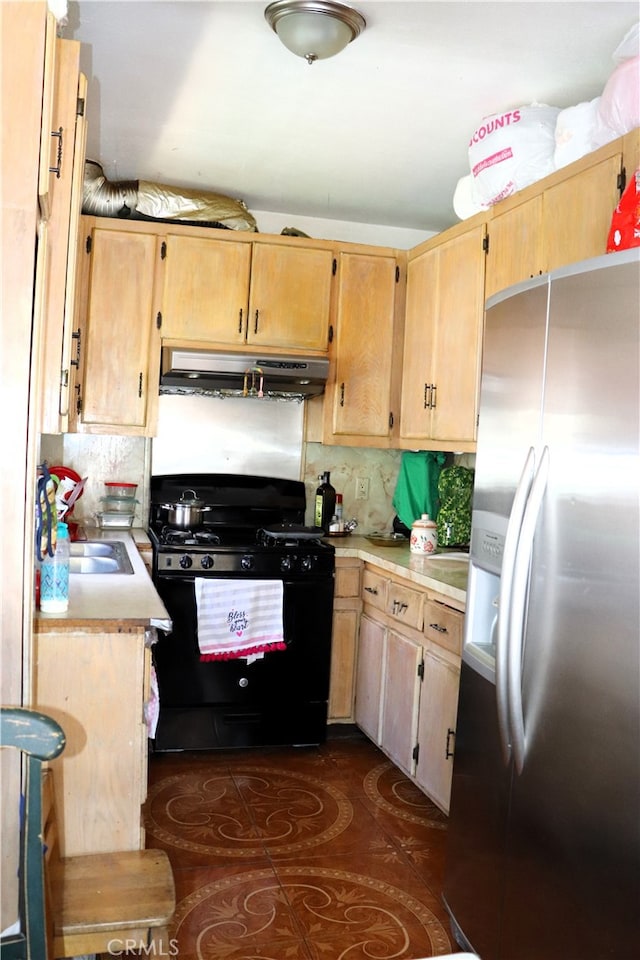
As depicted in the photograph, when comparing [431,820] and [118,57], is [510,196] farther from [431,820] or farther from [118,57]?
[431,820]

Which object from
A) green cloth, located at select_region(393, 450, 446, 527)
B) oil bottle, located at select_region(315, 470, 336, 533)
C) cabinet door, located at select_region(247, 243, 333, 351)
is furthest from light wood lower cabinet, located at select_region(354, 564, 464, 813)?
cabinet door, located at select_region(247, 243, 333, 351)

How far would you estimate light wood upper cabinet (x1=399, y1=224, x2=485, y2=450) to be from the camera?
11.3ft

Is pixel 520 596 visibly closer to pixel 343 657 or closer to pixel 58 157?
pixel 58 157

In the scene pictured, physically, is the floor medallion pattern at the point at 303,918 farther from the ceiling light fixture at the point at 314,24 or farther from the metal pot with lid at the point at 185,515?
the ceiling light fixture at the point at 314,24

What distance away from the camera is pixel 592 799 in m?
1.69

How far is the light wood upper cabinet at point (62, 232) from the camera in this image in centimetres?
212

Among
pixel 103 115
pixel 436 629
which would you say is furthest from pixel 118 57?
pixel 436 629

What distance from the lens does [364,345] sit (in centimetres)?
418

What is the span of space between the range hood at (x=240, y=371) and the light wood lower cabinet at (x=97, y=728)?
1.94 metres

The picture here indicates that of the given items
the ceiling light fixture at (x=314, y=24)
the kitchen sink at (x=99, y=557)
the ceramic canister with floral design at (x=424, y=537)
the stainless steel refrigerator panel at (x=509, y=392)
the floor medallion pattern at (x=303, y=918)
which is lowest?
the floor medallion pattern at (x=303, y=918)

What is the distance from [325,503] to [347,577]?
0.56 m

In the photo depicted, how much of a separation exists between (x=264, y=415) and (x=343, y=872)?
238cm

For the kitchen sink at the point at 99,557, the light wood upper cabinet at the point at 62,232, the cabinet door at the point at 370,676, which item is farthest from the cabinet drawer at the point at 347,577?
the light wood upper cabinet at the point at 62,232

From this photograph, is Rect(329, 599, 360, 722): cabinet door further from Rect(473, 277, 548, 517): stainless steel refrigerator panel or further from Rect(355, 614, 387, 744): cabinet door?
Rect(473, 277, 548, 517): stainless steel refrigerator panel
